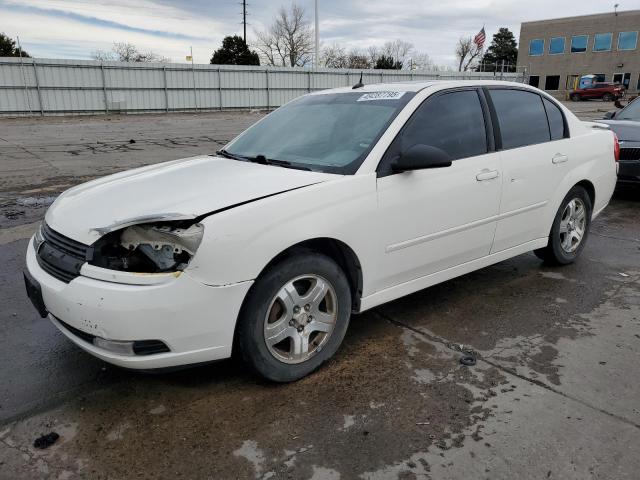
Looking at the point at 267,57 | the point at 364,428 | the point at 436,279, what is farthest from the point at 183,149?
the point at 267,57

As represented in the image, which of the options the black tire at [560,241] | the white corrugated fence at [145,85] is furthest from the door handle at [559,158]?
the white corrugated fence at [145,85]

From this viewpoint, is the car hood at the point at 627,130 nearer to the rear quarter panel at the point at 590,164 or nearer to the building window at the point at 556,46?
the rear quarter panel at the point at 590,164

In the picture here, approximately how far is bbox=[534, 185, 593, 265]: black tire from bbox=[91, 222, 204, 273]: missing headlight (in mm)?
3391

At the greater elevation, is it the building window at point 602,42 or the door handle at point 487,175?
the building window at point 602,42

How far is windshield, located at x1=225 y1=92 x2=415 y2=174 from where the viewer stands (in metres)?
3.39

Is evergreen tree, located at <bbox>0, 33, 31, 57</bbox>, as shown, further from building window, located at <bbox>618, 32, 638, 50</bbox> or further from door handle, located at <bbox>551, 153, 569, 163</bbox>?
building window, located at <bbox>618, 32, 638, 50</bbox>

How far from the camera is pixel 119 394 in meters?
2.95

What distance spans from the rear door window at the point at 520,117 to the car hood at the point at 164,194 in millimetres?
1743

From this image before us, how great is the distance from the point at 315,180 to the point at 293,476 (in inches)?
60.6

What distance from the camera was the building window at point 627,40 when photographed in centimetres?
5456

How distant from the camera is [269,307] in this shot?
2811 millimetres

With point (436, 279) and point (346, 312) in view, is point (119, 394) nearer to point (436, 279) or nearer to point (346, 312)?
point (346, 312)

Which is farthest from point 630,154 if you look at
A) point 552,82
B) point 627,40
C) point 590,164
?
point 552,82

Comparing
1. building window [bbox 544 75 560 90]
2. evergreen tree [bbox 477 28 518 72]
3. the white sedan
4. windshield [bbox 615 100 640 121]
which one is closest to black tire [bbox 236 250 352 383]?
the white sedan
